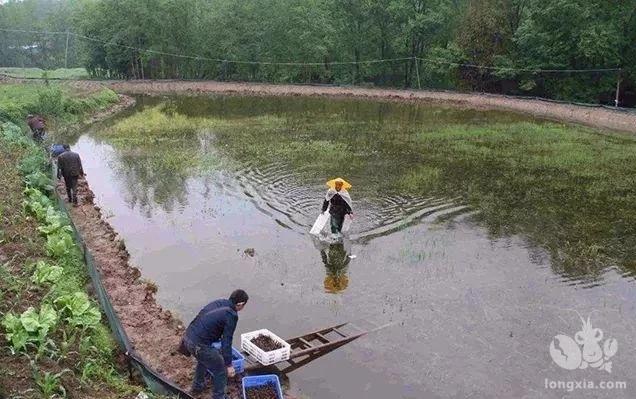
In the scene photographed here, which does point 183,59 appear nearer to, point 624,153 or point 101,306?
point 624,153

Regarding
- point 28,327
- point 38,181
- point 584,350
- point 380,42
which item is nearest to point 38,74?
point 380,42

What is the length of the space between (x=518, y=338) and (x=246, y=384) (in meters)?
4.47

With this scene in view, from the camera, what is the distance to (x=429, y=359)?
8.66m

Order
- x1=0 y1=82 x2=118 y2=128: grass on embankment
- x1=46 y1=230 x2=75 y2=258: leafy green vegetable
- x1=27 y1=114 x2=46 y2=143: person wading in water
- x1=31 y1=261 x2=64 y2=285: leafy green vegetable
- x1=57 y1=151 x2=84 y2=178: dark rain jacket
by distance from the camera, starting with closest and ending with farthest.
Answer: x1=31 y1=261 x2=64 y2=285: leafy green vegetable < x1=46 y1=230 x2=75 y2=258: leafy green vegetable < x1=57 y1=151 x2=84 y2=178: dark rain jacket < x1=27 y1=114 x2=46 y2=143: person wading in water < x1=0 y1=82 x2=118 y2=128: grass on embankment

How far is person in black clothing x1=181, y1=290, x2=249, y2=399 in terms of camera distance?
6.65 metres

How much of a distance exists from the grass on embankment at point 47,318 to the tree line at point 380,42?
34.6m

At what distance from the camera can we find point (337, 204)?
13.0 m

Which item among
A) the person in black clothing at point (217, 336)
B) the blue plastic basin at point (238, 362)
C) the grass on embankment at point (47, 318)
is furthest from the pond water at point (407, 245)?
the grass on embankment at point (47, 318)

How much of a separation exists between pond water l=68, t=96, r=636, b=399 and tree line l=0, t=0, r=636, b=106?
15.3 meters

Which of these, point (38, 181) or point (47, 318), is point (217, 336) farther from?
point (38, 181)

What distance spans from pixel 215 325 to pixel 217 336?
192 mm

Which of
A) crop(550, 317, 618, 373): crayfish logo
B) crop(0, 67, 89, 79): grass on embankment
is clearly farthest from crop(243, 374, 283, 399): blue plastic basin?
crop(0, 67, 89, 79): grass on embankment

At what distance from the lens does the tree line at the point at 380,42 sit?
1522 inches

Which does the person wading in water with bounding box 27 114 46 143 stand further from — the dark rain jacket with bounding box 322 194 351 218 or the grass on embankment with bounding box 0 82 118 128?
the dark rain jacket with bounding box 322 194 351 218
